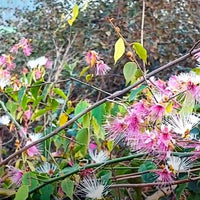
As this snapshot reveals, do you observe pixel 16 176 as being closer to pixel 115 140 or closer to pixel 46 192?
pixel 46 192

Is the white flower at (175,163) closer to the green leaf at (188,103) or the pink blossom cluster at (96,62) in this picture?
the green leaf at (188,103)

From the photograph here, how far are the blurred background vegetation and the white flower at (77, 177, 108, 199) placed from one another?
5.18ft

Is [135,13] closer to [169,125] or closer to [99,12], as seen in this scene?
[99,12]

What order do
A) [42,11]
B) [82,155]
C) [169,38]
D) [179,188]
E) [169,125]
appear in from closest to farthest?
[169,125] < [179,188] < [82,155] < [169,38] < [42,11]

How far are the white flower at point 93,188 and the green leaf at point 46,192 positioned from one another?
0.07m

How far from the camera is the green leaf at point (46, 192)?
2.55 feet

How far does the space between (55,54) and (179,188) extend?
6.08ft

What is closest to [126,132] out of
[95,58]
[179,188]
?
[179,188]

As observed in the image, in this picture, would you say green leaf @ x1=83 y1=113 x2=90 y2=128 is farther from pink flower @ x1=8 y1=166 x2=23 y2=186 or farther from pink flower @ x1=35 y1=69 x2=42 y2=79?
pink flower @ x1=35 y1=69 x2=42 y2=79

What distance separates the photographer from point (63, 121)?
2.88 ft

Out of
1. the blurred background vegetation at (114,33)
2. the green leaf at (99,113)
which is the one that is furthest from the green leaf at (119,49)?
the blurred background vegetation at (114,33)

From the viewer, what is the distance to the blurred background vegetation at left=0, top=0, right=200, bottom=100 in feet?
7.77

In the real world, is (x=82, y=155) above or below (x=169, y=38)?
above

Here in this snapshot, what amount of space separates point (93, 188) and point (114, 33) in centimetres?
181
